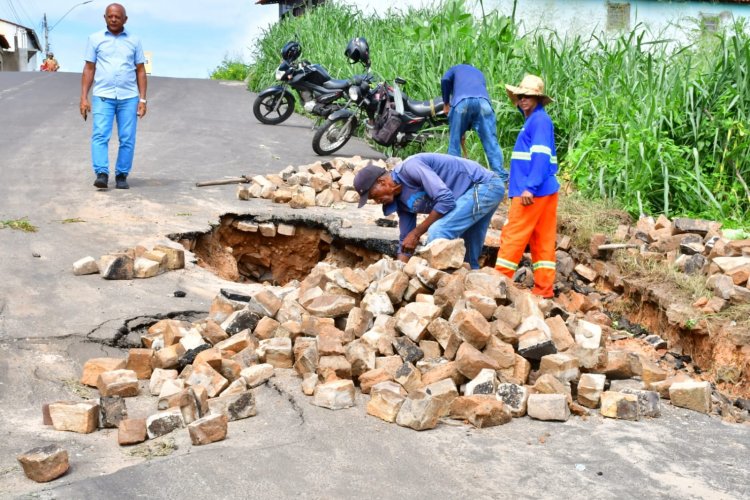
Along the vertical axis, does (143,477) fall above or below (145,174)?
below

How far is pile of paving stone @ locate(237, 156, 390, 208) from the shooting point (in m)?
8.34

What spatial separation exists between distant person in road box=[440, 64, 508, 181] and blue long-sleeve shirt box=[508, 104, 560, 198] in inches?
67.2

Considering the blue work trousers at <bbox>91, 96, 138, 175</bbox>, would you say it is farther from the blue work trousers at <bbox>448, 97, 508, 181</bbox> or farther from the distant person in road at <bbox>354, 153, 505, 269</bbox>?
the distant person in road at <bbox>354, 153, 505, 269</bbox>

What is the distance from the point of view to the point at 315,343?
470cm

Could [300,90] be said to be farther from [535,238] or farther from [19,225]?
[535,238]

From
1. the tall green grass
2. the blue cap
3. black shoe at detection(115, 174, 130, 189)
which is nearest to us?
the blue cap

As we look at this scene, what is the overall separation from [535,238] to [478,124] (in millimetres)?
2023

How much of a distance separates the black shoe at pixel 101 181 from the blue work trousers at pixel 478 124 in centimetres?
352

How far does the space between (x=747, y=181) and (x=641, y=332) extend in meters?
2.58

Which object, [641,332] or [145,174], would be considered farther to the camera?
[145,174]

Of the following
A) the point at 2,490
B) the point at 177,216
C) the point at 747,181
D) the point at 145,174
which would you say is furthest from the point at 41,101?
the point at 2,490

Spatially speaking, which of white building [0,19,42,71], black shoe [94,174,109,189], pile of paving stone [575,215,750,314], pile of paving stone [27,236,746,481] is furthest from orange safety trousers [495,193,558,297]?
white building [0,19,42,71]

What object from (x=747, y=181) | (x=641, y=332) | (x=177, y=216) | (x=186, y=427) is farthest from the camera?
(x=747, y=181)

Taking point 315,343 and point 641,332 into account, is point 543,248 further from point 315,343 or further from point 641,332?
point 315,343
